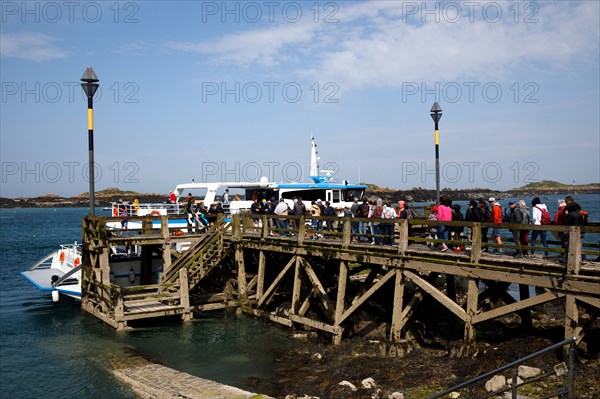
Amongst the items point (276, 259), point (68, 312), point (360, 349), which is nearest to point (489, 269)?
point (360, 349)

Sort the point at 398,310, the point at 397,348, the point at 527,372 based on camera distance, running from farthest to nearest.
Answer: the point at 398,310, the point at 397,348, the point at 527,372

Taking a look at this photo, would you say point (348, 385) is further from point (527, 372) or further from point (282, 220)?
point (282, 220)

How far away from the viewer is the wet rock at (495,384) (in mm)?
10242

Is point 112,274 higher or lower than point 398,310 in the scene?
lower

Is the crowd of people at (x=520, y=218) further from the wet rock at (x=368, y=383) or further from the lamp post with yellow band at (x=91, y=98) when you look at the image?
the lamp post with yellow band at (x=91, y=98)

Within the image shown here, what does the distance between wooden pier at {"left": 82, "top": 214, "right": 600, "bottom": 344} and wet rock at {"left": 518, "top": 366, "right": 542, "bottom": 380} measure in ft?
3.14

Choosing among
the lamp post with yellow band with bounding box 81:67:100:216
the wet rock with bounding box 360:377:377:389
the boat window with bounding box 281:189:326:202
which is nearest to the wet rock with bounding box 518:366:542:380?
the wet rock with bounding box 360:377:377:389

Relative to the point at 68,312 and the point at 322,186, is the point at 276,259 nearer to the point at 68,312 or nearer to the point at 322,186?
the point at 322,186

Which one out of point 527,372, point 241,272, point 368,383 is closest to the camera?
point 527,372

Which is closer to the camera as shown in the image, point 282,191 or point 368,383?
point 368,383

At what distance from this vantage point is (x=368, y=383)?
12.1 metres

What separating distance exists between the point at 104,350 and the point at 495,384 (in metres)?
11.8

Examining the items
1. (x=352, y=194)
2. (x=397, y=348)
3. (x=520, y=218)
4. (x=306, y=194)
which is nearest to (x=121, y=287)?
(x=306, y=194)

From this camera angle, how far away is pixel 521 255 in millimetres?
12688
